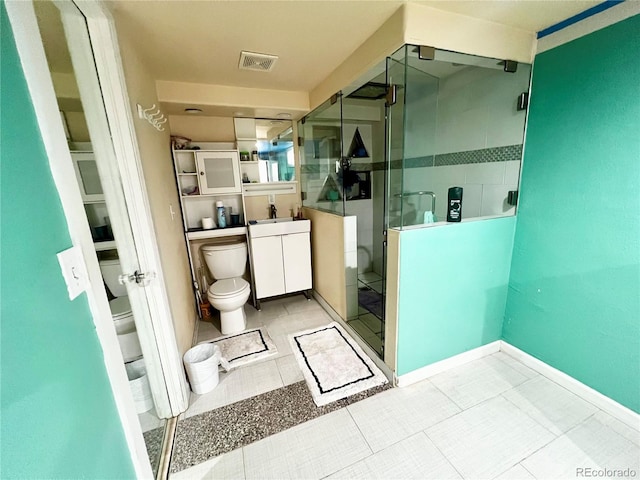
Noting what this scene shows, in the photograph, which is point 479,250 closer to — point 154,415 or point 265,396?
point 265,396

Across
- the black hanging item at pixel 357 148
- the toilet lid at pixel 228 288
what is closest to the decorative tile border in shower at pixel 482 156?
the black hanging item at pixel 357 148

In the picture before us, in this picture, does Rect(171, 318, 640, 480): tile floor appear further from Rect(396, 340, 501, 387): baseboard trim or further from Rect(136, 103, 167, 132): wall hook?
Rect(136, 103, 167, 132): wall hook

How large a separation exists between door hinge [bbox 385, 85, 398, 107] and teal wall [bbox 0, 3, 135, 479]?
159 cm

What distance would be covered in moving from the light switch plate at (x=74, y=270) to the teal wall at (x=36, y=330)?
0.06 feet

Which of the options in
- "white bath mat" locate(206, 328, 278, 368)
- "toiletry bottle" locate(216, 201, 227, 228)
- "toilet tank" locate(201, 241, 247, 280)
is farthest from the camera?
"toiletry bottle" locate(216, 201, 227, 228)

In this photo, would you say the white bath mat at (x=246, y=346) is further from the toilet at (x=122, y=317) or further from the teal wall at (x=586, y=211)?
the teal wall at (x=586, y=211)

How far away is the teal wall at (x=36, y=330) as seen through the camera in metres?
0.48

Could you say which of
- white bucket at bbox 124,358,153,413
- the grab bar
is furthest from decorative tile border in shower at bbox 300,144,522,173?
white bucket at bbox 124,358,153,413

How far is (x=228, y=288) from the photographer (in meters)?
2.35

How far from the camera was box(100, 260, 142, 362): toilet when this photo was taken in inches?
58.6

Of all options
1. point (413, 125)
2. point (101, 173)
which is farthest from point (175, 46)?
point (413, 125)

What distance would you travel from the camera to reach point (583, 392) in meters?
1.59

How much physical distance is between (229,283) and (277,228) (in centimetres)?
A: 73

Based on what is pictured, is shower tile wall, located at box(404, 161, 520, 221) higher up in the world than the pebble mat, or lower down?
higher up
